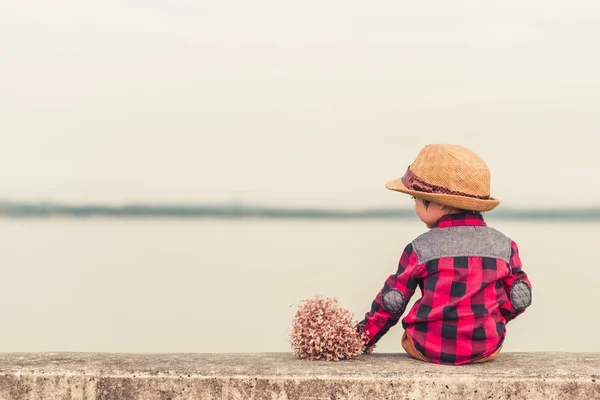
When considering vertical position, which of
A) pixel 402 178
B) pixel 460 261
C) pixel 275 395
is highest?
pixel 402 178

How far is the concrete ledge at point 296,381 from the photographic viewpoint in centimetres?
414

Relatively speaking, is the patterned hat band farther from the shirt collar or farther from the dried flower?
the dried flower

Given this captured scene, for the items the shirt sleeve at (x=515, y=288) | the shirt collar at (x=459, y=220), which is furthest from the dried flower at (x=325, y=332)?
the shirt sleeve at (x=515, y=288)

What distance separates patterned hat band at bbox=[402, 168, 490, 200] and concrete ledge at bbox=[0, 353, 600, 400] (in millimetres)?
1033

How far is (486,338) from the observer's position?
14.4 feet

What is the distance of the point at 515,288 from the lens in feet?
14.8

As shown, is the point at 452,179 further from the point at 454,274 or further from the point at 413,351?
the point at 413,351

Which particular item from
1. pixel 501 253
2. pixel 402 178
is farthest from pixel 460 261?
pixel 402 178

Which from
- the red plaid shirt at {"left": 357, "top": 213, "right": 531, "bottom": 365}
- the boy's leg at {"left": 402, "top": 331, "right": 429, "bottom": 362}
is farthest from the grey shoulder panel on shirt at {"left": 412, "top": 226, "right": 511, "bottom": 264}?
the boy's leg at {"left": 402, "top": 331, "right": 429, "bottom": 362}

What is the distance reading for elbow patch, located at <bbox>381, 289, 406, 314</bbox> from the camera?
439cm

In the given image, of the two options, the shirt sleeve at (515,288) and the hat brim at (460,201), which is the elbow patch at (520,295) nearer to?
the shirt sleeve at (515,288)

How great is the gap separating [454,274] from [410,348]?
621mm

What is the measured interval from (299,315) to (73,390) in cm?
141

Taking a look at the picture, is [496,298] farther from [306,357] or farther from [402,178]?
[306,357]
